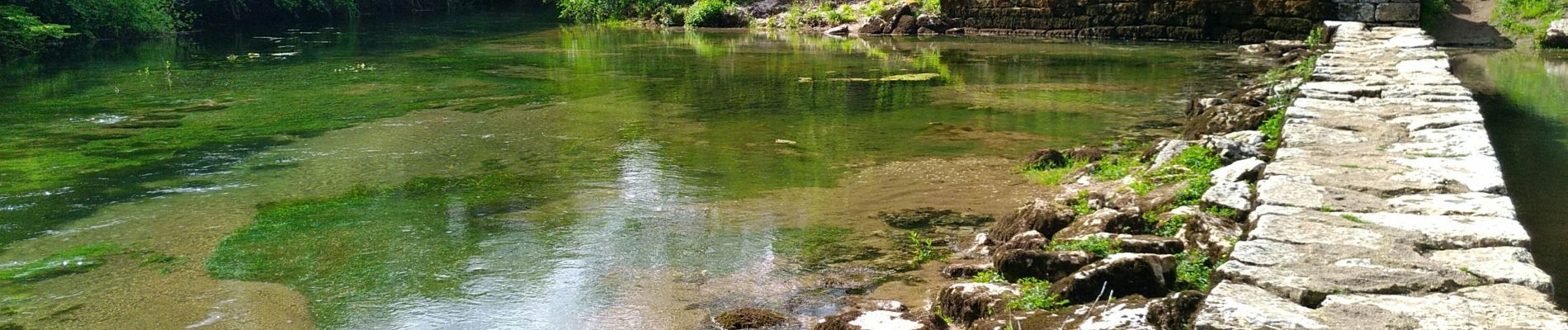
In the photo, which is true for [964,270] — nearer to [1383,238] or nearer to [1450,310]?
[1383,238]

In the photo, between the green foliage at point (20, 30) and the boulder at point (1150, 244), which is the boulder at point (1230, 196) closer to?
the boulder at point (1150, 244)

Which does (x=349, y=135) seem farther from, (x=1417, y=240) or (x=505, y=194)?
(x=1417, y=240)

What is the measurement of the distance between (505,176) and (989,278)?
4.09 m

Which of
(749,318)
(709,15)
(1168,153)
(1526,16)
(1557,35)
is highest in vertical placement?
(709,15)

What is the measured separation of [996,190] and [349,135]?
5.60 meters

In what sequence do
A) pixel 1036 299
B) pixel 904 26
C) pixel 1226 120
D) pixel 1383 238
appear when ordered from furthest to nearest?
1. pixel 904 26
2. pixel 1226 120
3. pixel 1036 299
4. pixel 1383 238

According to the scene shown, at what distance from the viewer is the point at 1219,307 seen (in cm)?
335

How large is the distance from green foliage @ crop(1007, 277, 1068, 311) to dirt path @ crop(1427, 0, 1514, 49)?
49.5 feet

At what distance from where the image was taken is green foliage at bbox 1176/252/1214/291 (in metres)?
4.35

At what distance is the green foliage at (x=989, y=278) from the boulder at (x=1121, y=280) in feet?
2.04

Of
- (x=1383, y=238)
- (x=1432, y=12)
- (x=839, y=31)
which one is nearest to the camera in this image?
(x=1383, y=238)

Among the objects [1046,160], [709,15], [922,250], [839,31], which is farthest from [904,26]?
[922,250]

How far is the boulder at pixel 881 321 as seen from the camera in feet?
14.6

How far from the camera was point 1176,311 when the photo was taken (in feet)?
11.7
